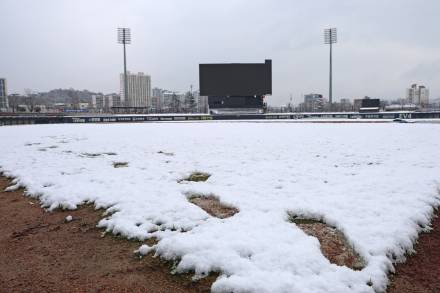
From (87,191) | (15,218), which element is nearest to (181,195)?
(87,191)

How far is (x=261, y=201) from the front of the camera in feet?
23.4

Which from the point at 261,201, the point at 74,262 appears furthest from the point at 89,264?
the point at 261,201

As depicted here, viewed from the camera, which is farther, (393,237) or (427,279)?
(393,237)

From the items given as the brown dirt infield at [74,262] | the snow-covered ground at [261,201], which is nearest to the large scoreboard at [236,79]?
the snow-covered ground at [261,201]

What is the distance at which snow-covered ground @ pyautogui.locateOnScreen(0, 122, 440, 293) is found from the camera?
4441 millimetres

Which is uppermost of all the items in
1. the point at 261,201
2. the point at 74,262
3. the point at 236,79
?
the point at 236,79

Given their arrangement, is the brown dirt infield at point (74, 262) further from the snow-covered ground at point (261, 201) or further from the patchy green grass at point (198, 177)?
the patchy green grass at point (198, 177)

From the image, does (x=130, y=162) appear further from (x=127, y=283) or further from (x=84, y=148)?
(x=127, y=283)

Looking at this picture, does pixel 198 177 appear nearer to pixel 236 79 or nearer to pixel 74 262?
pixel 74 262

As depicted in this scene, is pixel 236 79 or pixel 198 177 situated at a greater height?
pixel 236 79

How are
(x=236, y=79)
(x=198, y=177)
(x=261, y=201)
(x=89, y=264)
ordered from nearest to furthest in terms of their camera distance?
(x=89, y=264)
(x=261, y=201)
(x=198, y=177)
(x=236, y=79)

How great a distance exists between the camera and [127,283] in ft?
14.3

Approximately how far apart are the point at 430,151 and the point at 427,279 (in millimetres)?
11138

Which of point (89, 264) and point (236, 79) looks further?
point (236, 79)
